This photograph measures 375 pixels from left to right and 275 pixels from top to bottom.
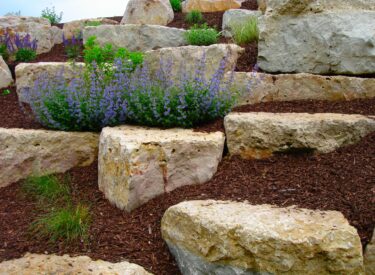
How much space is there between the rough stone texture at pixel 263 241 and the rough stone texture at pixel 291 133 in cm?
104

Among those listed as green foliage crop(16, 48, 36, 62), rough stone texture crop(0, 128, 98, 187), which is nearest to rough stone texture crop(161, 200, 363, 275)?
rough stone texture crop(0, 128, 98, 187)

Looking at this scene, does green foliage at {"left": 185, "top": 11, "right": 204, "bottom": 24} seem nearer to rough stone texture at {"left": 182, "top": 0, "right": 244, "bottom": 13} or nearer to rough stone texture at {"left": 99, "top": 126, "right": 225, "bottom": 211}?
rough stone texture at {"left": 182, "top": 0, "right": 244, "bottom": 13}

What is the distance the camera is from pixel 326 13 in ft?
17.4

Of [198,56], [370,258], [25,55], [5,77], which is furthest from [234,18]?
[370,258]

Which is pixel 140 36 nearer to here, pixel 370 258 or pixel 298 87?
pixel 298 87

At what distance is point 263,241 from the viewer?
2771 millimetres

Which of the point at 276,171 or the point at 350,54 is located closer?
the point at 276,171

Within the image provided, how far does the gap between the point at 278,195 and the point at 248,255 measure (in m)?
0.79

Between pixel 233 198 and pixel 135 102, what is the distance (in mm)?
1493

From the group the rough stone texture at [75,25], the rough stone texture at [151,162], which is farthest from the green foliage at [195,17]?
the rough stone texture at [151,162]

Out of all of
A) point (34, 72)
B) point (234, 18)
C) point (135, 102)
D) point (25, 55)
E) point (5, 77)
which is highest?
point (135, 102)

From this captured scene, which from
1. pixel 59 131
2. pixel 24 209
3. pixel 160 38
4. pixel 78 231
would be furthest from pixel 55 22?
pixel 78 231

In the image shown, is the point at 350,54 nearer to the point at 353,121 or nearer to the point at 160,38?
the point at 353,121

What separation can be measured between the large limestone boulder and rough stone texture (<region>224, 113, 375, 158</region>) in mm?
1127
